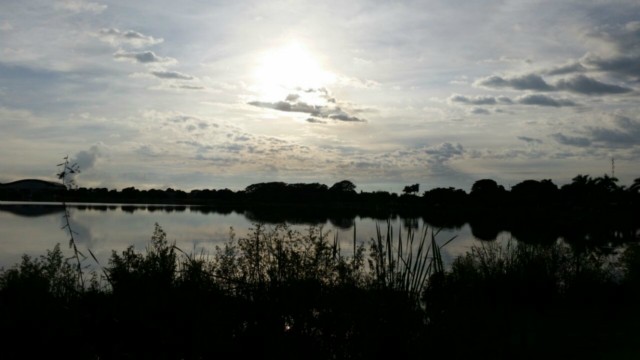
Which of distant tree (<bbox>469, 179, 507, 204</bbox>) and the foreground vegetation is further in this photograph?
distant tree (<bbox>469, 179, 507, 204</bbox>)

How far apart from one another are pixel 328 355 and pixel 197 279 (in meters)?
2.78

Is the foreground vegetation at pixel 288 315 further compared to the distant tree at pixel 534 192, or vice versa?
the distant tree at pixel 534 192

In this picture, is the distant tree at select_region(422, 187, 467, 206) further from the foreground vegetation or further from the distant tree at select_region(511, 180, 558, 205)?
the foreground vegetation

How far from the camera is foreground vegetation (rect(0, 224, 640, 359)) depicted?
691cm

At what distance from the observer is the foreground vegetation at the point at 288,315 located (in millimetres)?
6906

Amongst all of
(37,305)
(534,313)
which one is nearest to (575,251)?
(534,313)

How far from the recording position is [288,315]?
25.6 feet

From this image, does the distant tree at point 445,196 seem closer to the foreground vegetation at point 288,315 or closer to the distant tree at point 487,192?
the distant tree at point 487,192

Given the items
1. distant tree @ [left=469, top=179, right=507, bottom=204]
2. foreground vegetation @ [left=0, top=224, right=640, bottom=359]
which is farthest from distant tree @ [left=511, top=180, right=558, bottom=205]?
foreground vegetation @ [left=0, top=224, right=640, bottom=359]

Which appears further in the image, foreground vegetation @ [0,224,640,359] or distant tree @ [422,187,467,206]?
distant tree @ [422,187,467,206]

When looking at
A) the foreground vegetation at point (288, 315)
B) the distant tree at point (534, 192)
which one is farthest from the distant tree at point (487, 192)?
the foreground vegetation at point (288, 315)

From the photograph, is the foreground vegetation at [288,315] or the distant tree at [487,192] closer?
the foreground vegetation at [288,315]

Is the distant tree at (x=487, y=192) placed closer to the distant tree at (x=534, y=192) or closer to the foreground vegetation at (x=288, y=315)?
the distant tree at (x=534, y=192)

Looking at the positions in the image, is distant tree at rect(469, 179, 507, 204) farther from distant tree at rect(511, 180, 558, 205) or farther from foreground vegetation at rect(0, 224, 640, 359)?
foreground vegetation at rect(0, 224, 640, 359)
